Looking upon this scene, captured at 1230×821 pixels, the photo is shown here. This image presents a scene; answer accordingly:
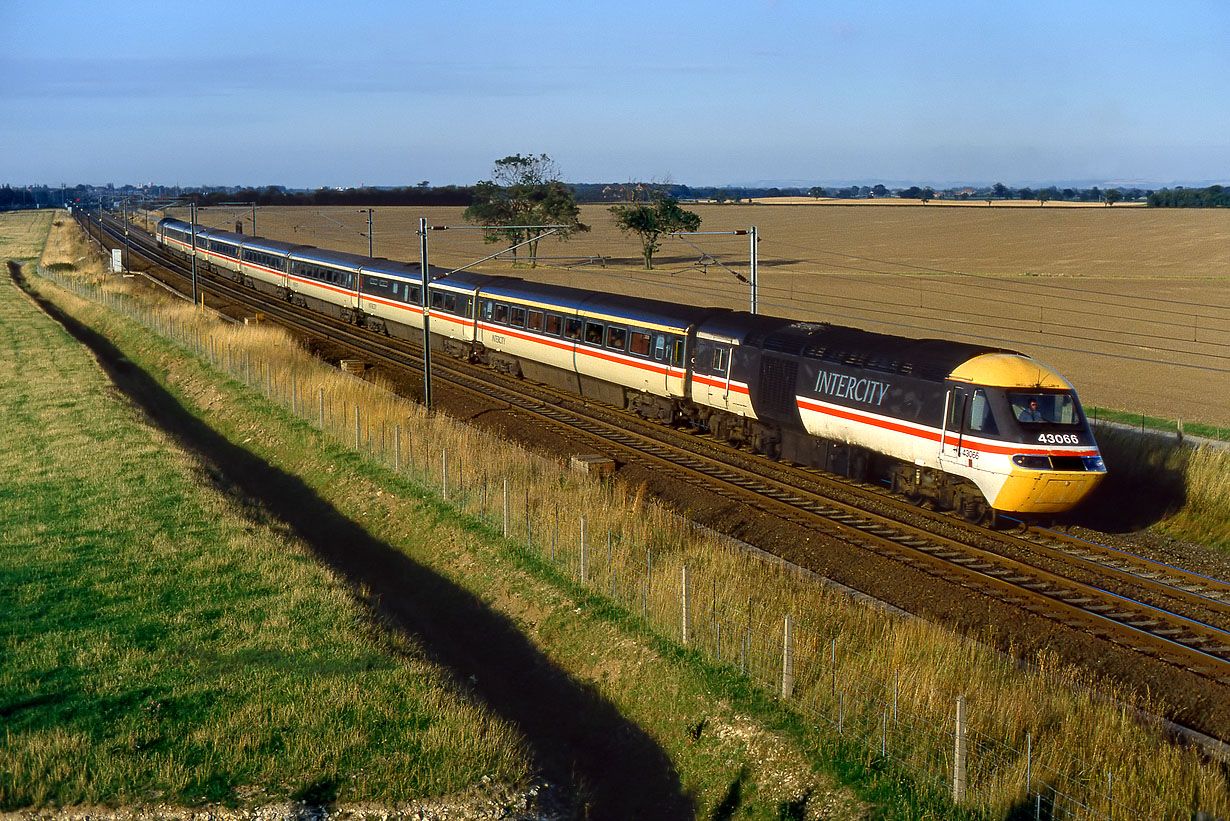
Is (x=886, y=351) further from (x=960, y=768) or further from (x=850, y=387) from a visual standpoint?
(x=960, y=768)

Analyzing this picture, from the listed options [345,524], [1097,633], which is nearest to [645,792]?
[1097,633]

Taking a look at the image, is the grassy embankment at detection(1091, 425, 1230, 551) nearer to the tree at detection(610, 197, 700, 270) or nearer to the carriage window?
the carriage window

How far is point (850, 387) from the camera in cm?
2412

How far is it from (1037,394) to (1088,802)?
1103 cm

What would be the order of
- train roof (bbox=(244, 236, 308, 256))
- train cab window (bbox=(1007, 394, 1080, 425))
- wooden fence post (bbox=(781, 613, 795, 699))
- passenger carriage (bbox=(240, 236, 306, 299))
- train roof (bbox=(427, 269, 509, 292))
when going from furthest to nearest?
train roof (bbox=(244, 236, 308, 256)) < passenger carriage (bbox=(240, 236, 306, 299)) < train roof (bbox=(427, 269, 509, 292)) < train cab window (bbox=(1007, 394, 1080, 425)) < wooden fence post (bbox=(781, 613, 795, 699))

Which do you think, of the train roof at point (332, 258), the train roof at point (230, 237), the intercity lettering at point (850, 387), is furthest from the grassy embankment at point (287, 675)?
the train roof at point (230, 237)

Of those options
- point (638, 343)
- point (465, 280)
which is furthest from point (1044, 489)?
point (465, 280)

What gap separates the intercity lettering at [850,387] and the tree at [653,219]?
7561cm

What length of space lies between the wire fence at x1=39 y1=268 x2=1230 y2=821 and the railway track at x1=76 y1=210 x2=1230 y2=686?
11.2ft

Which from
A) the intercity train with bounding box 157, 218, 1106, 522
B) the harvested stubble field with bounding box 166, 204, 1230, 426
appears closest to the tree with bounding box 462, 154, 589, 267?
the harvested stubble field with bounding box 166, 204, 1230, 426

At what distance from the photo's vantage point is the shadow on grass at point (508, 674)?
48.4 ft

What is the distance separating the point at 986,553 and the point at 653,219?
274ft

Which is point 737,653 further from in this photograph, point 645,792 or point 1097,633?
point 1097,633

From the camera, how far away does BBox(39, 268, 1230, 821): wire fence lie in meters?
11.5
